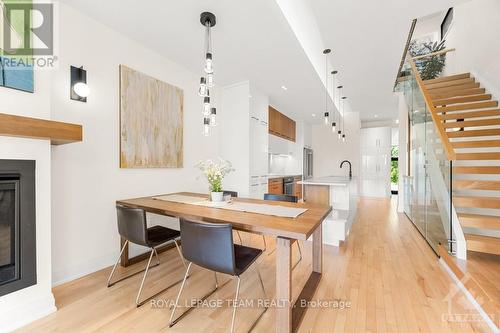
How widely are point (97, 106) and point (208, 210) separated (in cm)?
169

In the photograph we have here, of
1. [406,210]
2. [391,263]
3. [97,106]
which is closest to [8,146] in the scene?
[97,106]

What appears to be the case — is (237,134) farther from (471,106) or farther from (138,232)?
(471,106)

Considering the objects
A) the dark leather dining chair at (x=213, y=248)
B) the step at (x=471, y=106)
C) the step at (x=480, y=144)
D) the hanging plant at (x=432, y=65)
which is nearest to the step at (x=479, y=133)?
the step at (x=480, y=144)

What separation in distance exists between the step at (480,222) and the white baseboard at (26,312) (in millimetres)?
4004

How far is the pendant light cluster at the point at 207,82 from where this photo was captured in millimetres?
1676

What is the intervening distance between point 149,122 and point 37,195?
141 centimetres

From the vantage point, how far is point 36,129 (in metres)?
1.43

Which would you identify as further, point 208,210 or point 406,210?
point 406,210

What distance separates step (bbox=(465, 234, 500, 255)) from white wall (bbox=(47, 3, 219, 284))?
3737mm

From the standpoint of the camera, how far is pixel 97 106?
7.48ft

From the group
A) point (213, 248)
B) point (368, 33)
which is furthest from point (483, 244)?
point (368, 33)

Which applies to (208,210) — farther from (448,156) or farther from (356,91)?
(356,91)

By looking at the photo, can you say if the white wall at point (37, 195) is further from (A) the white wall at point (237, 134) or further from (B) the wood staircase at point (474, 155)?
(B) the wood staircase at point (474, 155)

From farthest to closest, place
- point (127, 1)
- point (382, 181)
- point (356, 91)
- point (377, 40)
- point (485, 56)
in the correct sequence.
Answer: point (382, 181)
point (356, 91)
point (485, 56)
point (377, 40)
point (127, 1)
